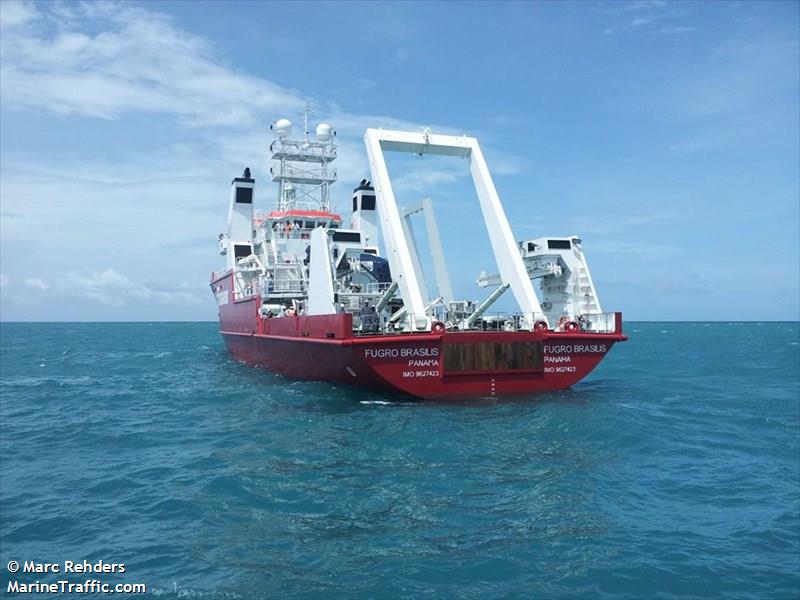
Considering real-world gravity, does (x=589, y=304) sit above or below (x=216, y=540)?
above

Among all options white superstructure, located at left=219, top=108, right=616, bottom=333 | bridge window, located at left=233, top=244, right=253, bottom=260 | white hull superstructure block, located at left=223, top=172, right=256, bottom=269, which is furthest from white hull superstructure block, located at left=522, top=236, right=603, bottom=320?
white hull superstructure block, located at left=223, top=172, right=256, bottom=269

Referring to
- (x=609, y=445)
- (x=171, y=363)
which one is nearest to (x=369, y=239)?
(x=171, y=363)

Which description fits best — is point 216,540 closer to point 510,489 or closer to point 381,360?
point 510,489

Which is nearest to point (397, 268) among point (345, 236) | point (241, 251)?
point (345, 236)

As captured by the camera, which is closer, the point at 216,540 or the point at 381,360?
the point at 216,540

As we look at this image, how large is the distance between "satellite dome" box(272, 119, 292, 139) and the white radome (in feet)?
4.88

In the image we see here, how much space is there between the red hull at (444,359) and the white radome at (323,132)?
15.9 meters

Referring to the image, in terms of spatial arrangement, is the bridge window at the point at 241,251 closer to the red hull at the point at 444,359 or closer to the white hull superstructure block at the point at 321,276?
the white hull superstructure block at the point at 321,276

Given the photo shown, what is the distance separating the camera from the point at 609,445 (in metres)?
11.2

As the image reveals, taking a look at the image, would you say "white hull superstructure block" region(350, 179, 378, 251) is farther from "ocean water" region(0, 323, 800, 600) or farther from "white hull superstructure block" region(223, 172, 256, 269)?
"ocean water" region(0, 323, 800, 600)

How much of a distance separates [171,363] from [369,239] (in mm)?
11923

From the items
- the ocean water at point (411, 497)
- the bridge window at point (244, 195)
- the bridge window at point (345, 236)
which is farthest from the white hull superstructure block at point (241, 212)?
the ocean water at point (411, 497)

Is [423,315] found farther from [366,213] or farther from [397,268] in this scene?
[366,213]

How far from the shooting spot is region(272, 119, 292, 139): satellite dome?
2988cm
